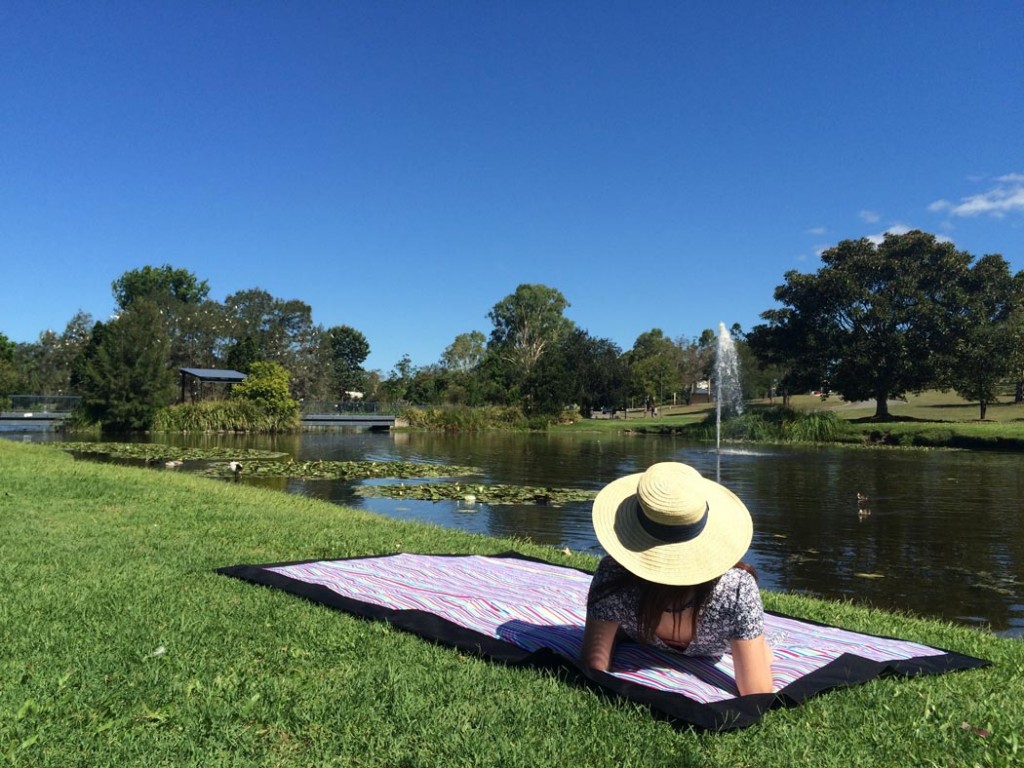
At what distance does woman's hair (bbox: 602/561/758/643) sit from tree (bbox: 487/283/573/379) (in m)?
76.2

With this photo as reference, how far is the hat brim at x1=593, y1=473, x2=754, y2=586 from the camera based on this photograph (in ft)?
9.41

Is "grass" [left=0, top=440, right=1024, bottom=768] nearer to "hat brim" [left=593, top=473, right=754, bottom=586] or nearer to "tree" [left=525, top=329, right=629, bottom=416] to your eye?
"hat brim" [left=593, top=473, right=754, bottom=586]

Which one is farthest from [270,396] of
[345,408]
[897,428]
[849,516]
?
[849,516]

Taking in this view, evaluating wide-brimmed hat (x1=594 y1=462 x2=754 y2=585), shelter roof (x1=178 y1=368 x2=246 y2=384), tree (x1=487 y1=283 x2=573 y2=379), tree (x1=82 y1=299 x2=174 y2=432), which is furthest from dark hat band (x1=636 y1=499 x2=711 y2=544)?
tree (x1=487 y1=283 x2=573 y2=379)

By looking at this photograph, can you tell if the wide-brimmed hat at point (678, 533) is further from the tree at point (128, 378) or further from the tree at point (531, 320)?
the tree at point (531, 320)

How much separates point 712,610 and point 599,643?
1.75ft

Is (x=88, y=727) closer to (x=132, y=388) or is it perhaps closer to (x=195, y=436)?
(x=195, y=436)

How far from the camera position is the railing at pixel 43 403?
38.1 m

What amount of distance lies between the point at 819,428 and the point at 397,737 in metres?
36.3

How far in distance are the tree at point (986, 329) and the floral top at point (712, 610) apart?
133 feet

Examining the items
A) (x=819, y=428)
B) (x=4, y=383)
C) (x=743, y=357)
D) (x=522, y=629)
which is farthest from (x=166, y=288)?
(x=522, y=629)

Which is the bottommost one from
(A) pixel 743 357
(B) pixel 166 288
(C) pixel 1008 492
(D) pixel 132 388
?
(C) pixel 1008 492

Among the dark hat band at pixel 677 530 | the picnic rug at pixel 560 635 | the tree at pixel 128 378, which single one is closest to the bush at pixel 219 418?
the tree at pixel 128 378

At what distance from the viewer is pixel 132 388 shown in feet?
113
